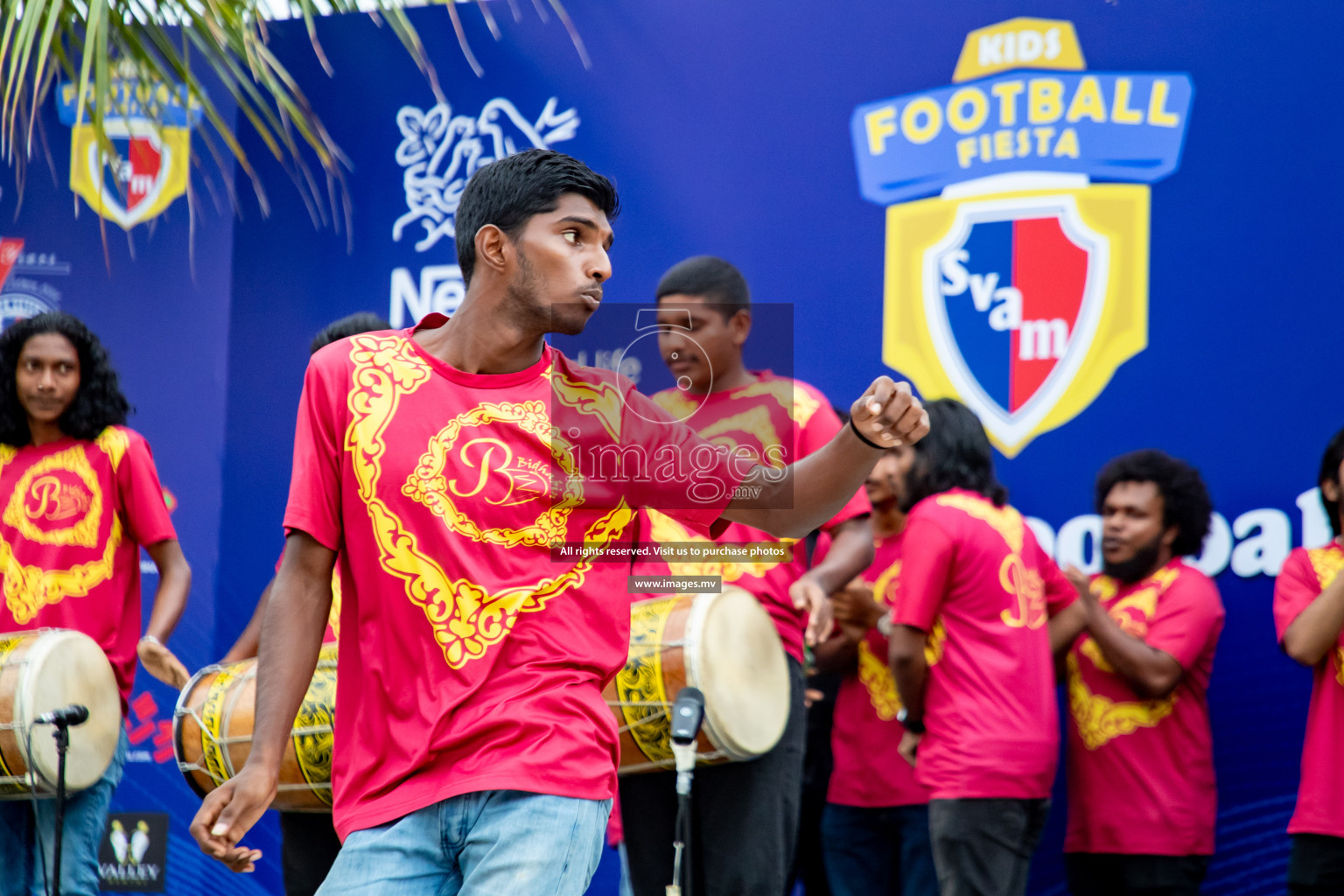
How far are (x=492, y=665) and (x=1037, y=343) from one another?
3.83 meters

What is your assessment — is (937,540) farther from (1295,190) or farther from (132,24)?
(132,24)

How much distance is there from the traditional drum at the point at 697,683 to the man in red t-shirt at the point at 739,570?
15 centimetres

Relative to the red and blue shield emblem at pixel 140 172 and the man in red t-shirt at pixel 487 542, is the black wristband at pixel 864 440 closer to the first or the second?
the man in red t-shirt at pixel 487 542

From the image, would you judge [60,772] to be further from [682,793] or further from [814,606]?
[814,606]

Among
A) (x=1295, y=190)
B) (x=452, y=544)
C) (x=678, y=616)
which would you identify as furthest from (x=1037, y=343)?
(x=452, y=544)

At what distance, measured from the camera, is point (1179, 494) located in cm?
500

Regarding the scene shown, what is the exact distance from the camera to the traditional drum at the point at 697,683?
151 inches

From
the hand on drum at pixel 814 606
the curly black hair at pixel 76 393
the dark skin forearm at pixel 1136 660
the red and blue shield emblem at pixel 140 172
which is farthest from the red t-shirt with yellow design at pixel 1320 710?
the red and blue shield emblem at pixel 140 172

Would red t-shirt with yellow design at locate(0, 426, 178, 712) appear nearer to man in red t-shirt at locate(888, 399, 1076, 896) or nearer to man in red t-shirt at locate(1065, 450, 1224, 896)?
man in red t-shirt at locate(888, 399, 1076, 896)

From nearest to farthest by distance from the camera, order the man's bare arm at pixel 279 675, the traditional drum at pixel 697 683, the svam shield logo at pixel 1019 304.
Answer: the man's bare arm at pixel 279 675 → the traditional drum at pixel 697 683 → the svam shield logo at pixel 1019 304

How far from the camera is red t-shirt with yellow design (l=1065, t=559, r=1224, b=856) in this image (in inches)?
183

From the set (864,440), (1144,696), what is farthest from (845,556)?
(864,440)

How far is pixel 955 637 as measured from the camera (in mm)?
4422

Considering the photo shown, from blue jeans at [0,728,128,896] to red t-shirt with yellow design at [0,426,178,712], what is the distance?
328 mm
